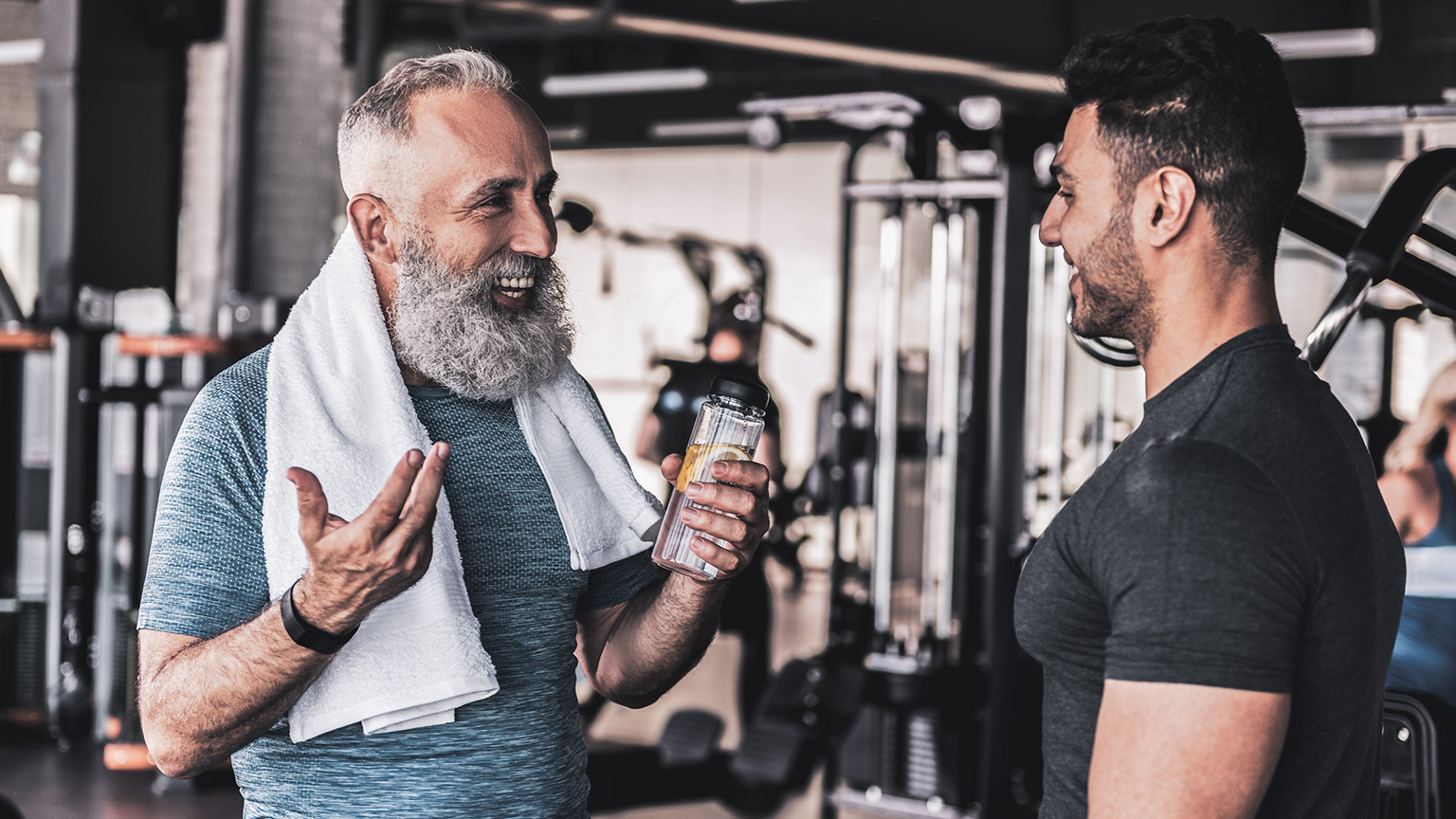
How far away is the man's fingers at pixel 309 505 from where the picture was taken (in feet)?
3.87

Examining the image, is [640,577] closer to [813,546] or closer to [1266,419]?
[1266,419]

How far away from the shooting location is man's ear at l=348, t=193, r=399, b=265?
1604mm

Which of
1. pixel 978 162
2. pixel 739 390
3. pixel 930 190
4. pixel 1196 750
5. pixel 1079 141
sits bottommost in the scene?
pixel 1196 750

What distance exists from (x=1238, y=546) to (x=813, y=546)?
8766 mm

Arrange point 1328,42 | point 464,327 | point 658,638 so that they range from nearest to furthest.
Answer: point 464,327
point 658,638
point 1328,42

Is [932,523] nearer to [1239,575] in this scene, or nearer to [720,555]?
[720,555]

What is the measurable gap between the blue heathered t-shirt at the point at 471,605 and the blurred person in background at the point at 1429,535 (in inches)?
52.9

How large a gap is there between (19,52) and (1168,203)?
25.5 feet

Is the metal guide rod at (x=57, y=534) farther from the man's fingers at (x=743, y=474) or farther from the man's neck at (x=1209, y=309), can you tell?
the man's neck at (x=1209, y=309)

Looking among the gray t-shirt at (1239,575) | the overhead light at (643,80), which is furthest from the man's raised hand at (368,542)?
the overhead light at (643,80)

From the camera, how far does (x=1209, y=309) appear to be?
118cm

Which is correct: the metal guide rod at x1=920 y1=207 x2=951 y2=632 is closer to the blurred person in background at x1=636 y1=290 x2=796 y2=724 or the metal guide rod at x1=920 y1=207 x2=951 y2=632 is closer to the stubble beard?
the blurred person in background at x1=636 y1=290 x2=796 y2=724

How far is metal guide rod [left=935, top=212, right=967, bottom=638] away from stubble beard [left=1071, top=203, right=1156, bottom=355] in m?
2.87

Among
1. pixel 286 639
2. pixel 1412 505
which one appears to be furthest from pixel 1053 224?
pixel 1412 505
